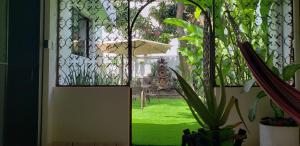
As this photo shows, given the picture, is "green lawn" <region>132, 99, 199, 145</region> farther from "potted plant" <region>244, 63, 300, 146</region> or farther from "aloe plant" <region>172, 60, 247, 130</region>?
"aloe plant" <region>172, 60, 247, 130</region>

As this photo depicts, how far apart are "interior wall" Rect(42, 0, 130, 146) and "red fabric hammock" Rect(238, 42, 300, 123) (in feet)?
6.43

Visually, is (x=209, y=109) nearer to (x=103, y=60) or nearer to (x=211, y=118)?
(x=211, y=118)

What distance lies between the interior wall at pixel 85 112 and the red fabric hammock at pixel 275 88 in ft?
6.43

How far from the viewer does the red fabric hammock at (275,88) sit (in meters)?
2.18

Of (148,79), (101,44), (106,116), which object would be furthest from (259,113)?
(148,79)

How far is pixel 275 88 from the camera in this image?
2.21m

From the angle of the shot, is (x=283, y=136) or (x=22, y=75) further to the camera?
(x=22, y=75)

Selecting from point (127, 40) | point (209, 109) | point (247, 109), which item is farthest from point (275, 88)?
point (127, 40)

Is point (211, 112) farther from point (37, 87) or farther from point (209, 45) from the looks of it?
point (37, 87)

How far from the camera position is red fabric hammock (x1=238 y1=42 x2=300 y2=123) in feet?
7.15

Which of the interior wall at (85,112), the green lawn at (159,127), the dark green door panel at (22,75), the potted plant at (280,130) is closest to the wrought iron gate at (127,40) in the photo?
the interior wall at (85,112)

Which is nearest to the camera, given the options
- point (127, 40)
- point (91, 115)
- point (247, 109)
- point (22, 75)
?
point (22, 75)

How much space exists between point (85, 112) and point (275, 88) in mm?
2488

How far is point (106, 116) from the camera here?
12.8 ft
